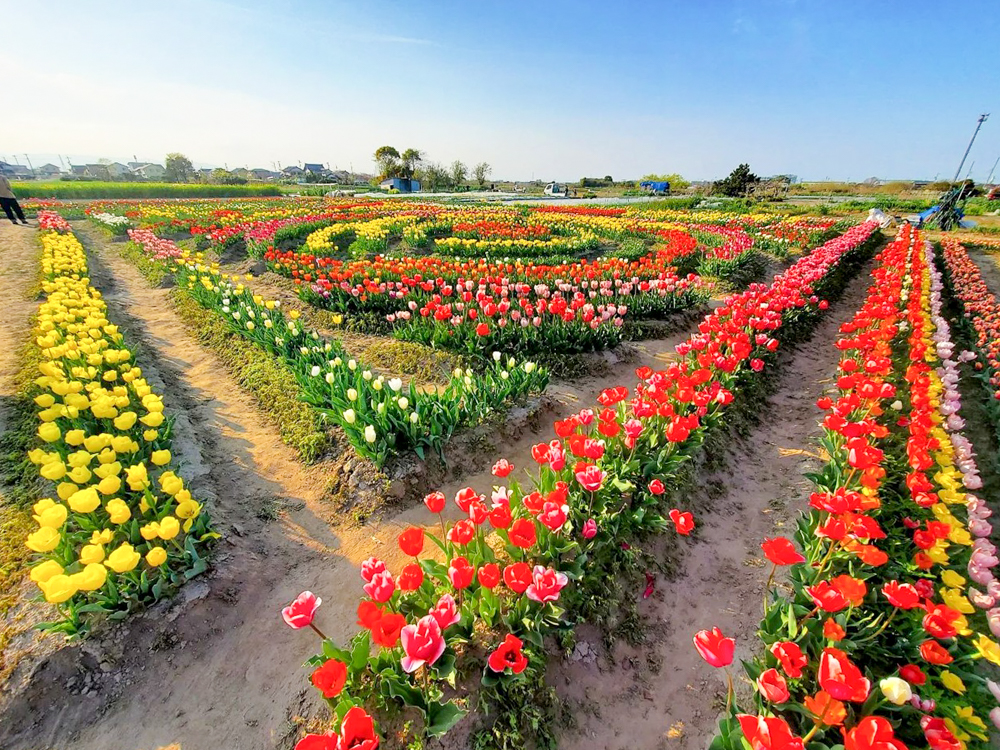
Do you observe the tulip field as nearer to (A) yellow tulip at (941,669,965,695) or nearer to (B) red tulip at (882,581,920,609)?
(B) red tulip at (882,581,920,609)

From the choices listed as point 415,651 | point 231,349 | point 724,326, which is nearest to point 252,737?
point 415,651

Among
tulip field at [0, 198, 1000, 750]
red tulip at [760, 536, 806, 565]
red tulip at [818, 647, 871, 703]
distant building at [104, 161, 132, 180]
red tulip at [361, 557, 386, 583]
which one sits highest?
distant building at [104, 161, 132, 180]

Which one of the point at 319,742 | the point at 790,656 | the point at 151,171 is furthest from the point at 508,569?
the point at 151,171

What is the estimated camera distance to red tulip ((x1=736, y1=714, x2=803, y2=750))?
1620mm

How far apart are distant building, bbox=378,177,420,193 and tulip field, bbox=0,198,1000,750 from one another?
7848 cm

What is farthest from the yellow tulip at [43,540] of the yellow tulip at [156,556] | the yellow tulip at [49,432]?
the yellow tulip at [49,432]

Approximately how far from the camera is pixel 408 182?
8012 cm

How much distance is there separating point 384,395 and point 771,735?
4.04 metres

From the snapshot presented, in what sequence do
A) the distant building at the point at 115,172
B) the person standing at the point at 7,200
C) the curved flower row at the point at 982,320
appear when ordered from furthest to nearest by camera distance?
the distant building at the point at 115,172
the person standing at the point at 7,200
the curved flower row at the point at 982,320

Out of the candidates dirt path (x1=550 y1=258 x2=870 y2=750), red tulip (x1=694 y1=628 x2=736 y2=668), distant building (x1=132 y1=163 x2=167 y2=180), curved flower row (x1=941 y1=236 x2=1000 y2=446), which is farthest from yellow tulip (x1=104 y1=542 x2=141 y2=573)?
distant building (x1=132 y1=163 x2=167 y2=180)

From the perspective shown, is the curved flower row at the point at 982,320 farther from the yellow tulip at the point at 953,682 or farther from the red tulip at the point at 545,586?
the red tulip at the point at 545,586

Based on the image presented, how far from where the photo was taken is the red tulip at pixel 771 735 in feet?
5.32

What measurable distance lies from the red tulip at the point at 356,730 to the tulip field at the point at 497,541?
0.04ft

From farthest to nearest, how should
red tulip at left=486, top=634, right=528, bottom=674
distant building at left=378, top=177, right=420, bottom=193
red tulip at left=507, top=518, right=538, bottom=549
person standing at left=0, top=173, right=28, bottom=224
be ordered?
distant building at left=378, top=177, right=420, bottom=193
person standing at left=0, top=173, right=28, bottom=224
red tulip at left=507, top=518, right=538, bottom=549
red tulip at left=486, top=634, right=528, bottom=674
